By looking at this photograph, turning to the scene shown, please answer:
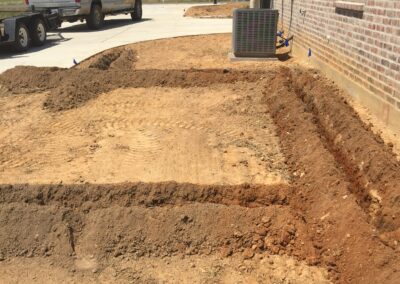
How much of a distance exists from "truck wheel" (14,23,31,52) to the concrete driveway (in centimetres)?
22

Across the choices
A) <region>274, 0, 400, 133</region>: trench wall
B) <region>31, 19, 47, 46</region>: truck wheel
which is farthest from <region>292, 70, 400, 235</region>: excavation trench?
<region>31, 19, 47, 46</region>: truck wheel

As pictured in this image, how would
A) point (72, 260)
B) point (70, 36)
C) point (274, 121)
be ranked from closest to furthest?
point (72, 260)
point (274, 121)
point (70, 36)

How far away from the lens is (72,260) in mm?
3557

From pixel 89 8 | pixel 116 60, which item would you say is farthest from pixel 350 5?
pixel 89 8

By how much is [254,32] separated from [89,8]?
866 centimetres

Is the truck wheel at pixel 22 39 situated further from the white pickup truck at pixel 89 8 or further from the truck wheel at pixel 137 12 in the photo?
the truck wheel at pixel 137 12

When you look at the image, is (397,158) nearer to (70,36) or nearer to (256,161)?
(256,161)

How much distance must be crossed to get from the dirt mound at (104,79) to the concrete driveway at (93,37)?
5.40ft

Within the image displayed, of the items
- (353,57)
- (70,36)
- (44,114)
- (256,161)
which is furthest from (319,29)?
(70,36)

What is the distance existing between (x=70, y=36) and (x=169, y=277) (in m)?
13.8

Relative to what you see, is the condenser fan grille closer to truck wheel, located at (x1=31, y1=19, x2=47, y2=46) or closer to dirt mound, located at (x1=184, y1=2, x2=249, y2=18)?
truck wheel, located at (x1=31, y1=19, x2=47, y2=46)

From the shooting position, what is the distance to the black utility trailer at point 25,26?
11891mm

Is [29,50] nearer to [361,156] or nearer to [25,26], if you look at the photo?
[25,26]

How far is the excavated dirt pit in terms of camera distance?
3.43 meters
